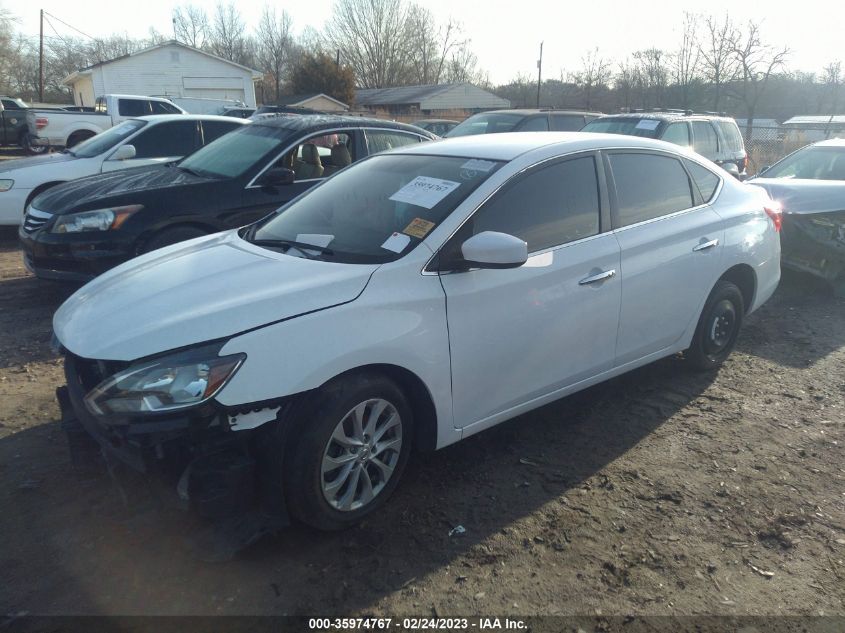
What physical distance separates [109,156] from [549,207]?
6691 millimetres

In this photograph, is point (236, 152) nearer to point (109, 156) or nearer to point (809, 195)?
point (109, 156)

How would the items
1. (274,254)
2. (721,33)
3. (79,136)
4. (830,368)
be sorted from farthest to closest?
1. (721,33)
2. (79,136)
3. (830,368)
4. (274,254)

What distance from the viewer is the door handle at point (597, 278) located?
3.69m

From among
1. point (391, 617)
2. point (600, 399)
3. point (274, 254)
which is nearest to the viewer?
point (391, 617)

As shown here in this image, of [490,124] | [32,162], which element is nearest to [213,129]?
[32,162]

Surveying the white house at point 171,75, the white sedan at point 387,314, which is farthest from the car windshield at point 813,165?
the white house at point 171,75

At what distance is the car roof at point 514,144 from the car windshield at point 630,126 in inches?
265

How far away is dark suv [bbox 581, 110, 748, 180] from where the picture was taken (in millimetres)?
10820

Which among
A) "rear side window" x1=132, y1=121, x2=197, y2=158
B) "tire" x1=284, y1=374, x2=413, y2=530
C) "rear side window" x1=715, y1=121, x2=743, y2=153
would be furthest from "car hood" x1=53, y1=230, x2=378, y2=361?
"rear side window" x1=715, y1=121, x2=743, y2=153

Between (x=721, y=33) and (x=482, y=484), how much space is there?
1394 inches

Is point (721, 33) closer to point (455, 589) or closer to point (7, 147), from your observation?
point (7, 147)

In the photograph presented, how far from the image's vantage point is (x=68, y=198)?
6098 millimetres

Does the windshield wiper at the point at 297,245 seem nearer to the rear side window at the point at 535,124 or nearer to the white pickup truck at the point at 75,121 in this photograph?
the rear side window at the point at 535,124

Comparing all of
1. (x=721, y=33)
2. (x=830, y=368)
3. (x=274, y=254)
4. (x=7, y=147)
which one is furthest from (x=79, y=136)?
(x=721, y=33)
